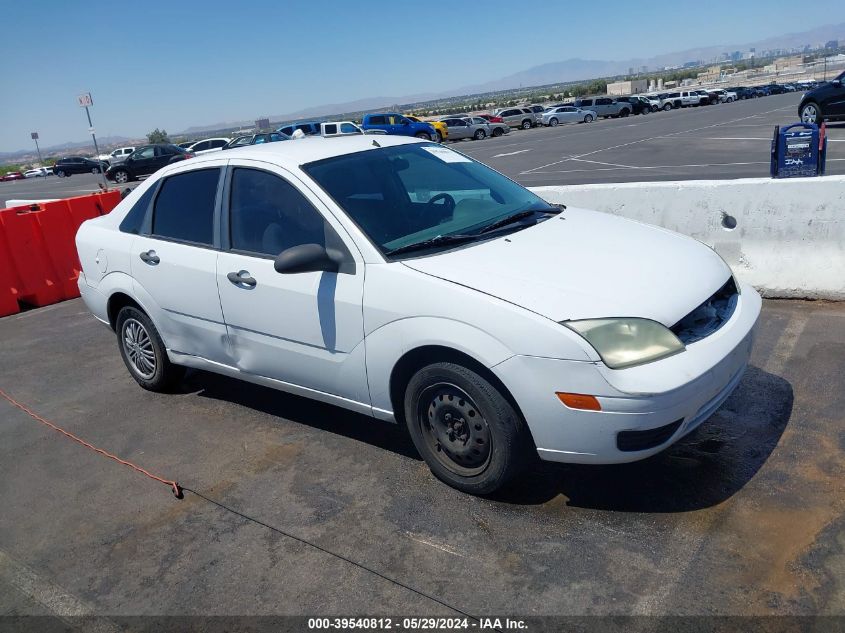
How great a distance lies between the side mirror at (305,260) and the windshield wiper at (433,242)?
0.31m

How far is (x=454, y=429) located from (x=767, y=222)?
3870 millimetres

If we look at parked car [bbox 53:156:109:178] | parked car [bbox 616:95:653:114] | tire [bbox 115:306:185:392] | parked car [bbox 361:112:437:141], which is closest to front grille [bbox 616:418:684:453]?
tire [bbox 115:306:185:392]

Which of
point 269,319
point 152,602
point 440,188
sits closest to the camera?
point 152,602

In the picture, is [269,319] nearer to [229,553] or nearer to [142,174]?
[229,553]

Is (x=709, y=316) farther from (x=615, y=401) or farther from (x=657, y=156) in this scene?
(x=657, y=156)

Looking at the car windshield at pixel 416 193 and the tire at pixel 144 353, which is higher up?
the car windshield at pixel 416 193

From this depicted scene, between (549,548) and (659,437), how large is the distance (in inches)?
26.5

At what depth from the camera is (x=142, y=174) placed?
34312 mm

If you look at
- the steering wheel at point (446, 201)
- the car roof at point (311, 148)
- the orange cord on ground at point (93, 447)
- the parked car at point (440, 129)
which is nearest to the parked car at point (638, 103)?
the parked car at point (440, 129)

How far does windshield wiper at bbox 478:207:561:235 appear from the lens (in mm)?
4013

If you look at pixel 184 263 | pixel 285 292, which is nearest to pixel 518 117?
pixel 184 263

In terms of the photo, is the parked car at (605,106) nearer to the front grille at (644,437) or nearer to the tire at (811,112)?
the tire at (811,112)

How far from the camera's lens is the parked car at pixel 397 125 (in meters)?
37.4

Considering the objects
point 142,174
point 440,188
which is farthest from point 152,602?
point 142,174
